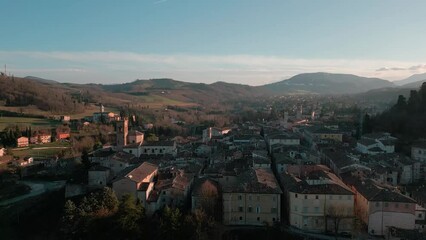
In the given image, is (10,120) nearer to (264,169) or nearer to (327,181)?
(264,169)

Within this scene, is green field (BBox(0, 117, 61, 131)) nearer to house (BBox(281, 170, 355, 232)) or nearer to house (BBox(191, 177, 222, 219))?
house (BBox(191, 177, 222, 219))

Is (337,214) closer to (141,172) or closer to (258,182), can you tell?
(258,182)

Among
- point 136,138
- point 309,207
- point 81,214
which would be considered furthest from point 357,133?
point 81,214

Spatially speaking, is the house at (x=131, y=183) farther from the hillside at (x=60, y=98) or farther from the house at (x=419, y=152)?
the hillside at (x=60, y=98)

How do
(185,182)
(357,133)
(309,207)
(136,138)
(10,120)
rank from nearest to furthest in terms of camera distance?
(309,207) < (185,182) < (136,138) < (357,133) < (10,120)

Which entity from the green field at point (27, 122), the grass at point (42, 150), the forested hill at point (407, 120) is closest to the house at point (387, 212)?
the forested hill at point (407, 120)

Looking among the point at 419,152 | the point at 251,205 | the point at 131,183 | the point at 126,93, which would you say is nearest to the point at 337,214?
the point at 251,205
